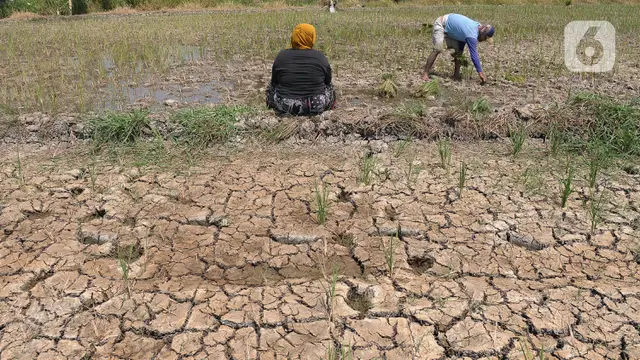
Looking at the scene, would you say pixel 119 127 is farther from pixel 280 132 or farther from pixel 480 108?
pixel 480 108

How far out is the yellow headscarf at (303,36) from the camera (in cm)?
433

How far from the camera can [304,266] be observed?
2605 mm

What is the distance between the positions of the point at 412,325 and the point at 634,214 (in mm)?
1887

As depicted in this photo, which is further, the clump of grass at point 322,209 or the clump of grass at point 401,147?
the clump of grass at point 401,147

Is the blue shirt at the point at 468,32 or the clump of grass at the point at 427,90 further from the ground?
the blue shirt at the point at 468,32

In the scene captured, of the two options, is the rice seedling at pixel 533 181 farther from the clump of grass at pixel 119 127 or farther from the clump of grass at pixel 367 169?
the clump of grass at pixel 119 127

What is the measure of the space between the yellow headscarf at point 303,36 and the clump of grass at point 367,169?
1.32 metres

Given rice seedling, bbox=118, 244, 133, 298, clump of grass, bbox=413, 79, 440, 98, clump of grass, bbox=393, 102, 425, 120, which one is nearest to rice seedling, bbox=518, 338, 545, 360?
rice seedling, bbox=118, 244, 133, 298

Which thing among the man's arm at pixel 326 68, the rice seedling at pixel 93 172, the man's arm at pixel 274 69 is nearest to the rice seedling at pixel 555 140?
the man's arm at pixel 326 68

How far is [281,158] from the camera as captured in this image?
390 cm

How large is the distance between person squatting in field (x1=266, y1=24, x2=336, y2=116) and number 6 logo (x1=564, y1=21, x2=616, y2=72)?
156 inches

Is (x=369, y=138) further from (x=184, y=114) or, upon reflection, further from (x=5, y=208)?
(x=5, y=208)

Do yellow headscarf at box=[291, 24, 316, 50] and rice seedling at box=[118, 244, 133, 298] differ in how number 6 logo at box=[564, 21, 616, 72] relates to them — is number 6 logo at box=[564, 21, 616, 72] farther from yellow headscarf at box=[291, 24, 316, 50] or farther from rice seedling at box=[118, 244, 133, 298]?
rice seedling at box=[118, 244, 133, 298]

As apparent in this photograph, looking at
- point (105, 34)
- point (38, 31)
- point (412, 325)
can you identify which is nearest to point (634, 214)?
point (412, 325)
